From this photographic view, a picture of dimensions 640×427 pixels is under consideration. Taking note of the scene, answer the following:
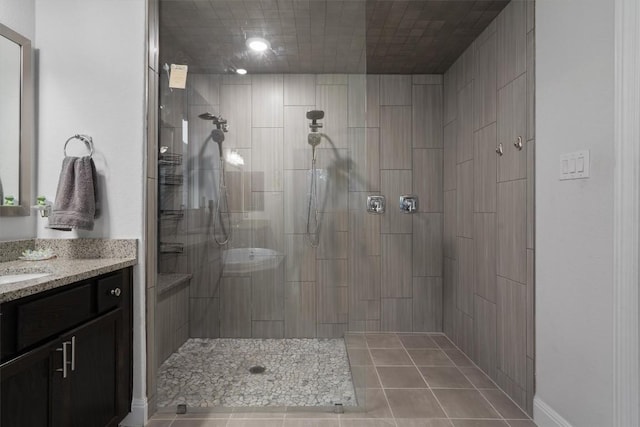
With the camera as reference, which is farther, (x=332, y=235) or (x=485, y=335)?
(x=485, y=335)

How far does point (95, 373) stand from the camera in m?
1.53

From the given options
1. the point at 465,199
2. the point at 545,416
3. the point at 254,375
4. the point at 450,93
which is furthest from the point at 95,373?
the point at 450,93

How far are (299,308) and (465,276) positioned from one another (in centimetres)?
155

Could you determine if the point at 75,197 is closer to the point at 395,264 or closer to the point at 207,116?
the point at 207,116

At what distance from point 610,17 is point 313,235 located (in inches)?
68.3

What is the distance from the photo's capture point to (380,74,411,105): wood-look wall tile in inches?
130

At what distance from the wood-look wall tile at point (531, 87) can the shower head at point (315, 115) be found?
4.02 ft

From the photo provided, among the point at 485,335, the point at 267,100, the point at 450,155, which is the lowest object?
the point at 485,335

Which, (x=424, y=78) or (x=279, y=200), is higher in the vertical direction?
(x=424, y=78)

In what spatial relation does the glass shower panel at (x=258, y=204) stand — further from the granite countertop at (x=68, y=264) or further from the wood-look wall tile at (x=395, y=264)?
the wood-look wall tile at (x=395, y=264)

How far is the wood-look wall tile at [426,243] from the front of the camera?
3307 mm

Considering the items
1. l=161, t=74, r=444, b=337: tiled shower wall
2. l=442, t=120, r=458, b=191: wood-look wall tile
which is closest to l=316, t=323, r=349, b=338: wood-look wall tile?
l=161, t=74, r=444, b=337: tiled shower wall

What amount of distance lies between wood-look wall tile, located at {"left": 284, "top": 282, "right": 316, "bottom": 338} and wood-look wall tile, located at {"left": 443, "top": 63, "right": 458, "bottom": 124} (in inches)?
82.9

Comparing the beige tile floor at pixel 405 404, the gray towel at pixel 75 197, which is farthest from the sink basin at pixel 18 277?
the beige tile floor at pixel 405 404
